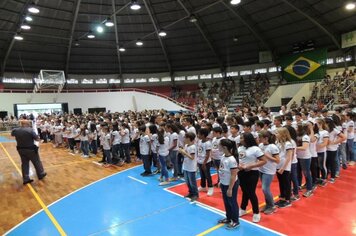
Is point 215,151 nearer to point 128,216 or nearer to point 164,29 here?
point 128,216

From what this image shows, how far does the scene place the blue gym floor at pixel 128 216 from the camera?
4789mm

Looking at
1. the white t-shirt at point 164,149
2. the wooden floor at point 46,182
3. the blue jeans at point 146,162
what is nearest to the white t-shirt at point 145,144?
the blue jeans at point 146,162

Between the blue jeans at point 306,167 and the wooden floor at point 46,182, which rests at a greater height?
the blue jeans at point 306,167

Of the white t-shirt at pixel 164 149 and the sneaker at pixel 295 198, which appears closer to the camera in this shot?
the sneaker at pixel 295 198

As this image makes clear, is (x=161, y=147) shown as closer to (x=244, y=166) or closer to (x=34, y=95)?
(x=244, y=166)

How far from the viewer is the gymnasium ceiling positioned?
66.0 ft

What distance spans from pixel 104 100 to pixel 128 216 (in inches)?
937

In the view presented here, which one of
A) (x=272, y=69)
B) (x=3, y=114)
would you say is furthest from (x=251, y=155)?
(x=3, y=114)

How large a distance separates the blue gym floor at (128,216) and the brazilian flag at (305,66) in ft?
69.0

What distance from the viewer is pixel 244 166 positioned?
4.66 m

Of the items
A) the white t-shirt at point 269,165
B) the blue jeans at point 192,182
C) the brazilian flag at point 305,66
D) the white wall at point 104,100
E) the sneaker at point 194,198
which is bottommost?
the sneaker at point 194,198

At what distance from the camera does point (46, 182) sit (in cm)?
816

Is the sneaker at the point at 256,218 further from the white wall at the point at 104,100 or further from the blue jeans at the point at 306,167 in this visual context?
the white wall at the point at 104,100

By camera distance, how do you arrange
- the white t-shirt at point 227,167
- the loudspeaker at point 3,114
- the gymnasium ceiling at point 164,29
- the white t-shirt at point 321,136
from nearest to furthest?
the white t-shirt at point 227,167 < the white t-shirt at point 321,136 < the gymnasium ceiling at point 164,29 < the loudspeaker at point 3,114
